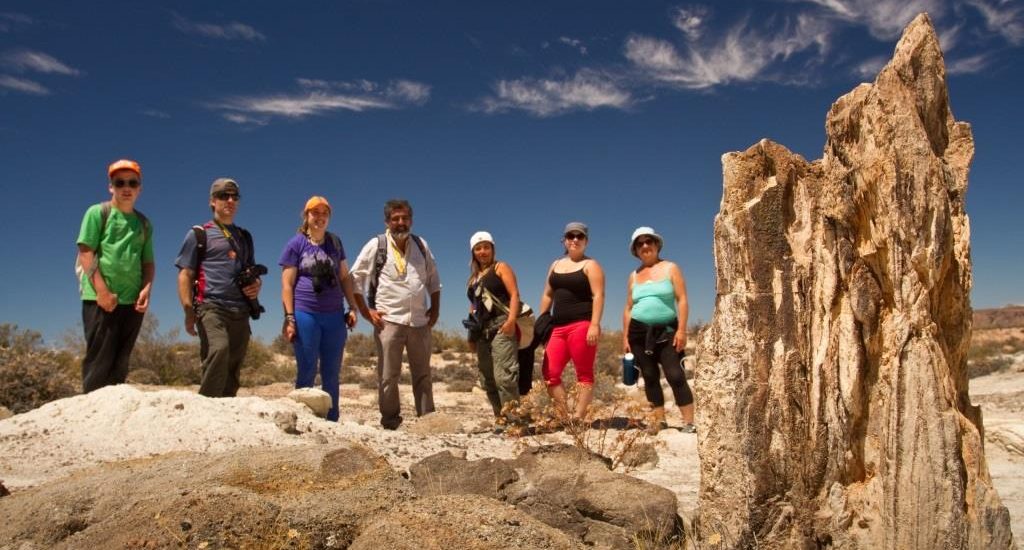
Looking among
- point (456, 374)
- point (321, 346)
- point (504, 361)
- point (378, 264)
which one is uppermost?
point (378, 264)

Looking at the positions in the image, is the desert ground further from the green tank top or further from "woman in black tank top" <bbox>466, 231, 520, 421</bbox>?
the green tank top

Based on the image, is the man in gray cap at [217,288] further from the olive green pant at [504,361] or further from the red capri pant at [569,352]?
the red capri pant at [569,352]

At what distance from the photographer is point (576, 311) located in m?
6.97

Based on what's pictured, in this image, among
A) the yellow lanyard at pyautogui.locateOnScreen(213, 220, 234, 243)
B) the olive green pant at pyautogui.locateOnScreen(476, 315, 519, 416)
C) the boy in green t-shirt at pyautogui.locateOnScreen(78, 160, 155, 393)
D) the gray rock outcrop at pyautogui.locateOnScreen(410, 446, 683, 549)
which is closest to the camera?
the gray rock outcrop at pyautogui.locateOnScreen(410, 446, 683, 549)

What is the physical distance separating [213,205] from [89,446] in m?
2.21

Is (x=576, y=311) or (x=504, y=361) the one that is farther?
(x=504, y=361)

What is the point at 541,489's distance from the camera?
13.5ft

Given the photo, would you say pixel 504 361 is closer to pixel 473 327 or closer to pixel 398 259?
pixel 473 327

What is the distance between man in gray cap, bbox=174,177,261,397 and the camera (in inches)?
239

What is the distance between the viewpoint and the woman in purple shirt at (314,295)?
21.6 feet

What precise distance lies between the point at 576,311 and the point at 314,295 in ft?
8.29

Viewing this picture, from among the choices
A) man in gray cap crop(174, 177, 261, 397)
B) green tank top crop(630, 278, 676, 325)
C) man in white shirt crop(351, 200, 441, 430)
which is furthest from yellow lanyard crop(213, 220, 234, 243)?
green tank top crop(630, 278, 676, 325)

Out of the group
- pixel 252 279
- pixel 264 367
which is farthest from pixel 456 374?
pixel 252 279

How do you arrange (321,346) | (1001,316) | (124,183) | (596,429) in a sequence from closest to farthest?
1. (124,183)
2. (321,346)
3. (596,429)
4. (1001,316)
